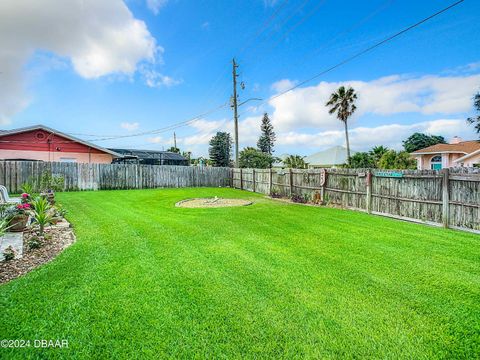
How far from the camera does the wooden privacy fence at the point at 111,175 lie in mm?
15023

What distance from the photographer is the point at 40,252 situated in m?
4.71

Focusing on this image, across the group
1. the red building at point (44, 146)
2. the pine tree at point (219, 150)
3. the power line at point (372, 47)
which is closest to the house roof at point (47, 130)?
the red building at point (44, 146)

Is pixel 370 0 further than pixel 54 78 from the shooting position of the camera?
No

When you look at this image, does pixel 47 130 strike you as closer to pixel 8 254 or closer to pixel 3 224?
pixel 3 224

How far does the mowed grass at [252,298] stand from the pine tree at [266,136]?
5559 centimetres

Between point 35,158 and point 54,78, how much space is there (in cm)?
849

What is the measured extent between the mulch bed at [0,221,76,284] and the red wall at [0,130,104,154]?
15477 mm

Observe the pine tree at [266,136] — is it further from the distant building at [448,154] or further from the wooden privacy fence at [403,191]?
the wooden privacy fence at [403,191]

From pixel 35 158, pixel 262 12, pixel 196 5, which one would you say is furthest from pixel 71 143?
pixel 262 12

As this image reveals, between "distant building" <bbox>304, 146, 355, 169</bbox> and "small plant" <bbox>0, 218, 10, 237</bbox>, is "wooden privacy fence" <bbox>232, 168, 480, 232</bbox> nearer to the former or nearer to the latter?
"small plant" <bbox>0, 218, 10, 237</bbox>

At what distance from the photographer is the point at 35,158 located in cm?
1838

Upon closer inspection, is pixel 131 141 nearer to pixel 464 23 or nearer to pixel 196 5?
pixel 196 5

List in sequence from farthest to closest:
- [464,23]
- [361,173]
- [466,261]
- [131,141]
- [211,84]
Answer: [131,141] < [211,84] < [361,173] < [464,23] < [466,261]

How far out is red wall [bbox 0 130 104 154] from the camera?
17.7 m
